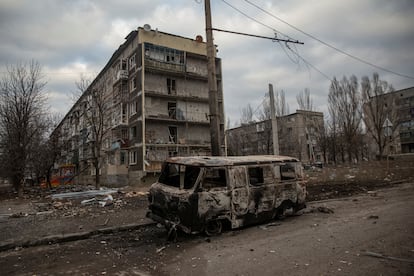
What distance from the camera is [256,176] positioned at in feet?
25.0

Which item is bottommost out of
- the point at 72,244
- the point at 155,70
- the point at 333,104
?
the point at 72,244

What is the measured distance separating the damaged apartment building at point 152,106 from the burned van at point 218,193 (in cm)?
1908

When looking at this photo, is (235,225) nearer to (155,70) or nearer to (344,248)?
(344,248)

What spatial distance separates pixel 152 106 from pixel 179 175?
840 inches

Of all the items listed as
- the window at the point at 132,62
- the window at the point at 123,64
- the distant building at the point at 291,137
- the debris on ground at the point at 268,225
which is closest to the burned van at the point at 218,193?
the debris on ground at the point at 268,225

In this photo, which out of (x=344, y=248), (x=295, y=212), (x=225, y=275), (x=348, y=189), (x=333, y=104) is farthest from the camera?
(x=333, y=104)

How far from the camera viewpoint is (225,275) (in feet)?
13.6

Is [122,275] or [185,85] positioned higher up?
[185,85]

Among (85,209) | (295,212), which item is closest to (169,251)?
(295,212)

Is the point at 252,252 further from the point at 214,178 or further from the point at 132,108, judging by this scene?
the point at 132,108

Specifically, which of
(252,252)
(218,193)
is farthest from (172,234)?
(252,252)

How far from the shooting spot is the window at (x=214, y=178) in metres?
6.71

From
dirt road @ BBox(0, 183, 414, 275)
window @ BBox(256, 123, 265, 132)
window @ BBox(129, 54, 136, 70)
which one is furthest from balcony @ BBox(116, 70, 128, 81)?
dirt road @ BBox(0, 183, 414, 275)

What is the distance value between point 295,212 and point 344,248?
3462 millimetres
